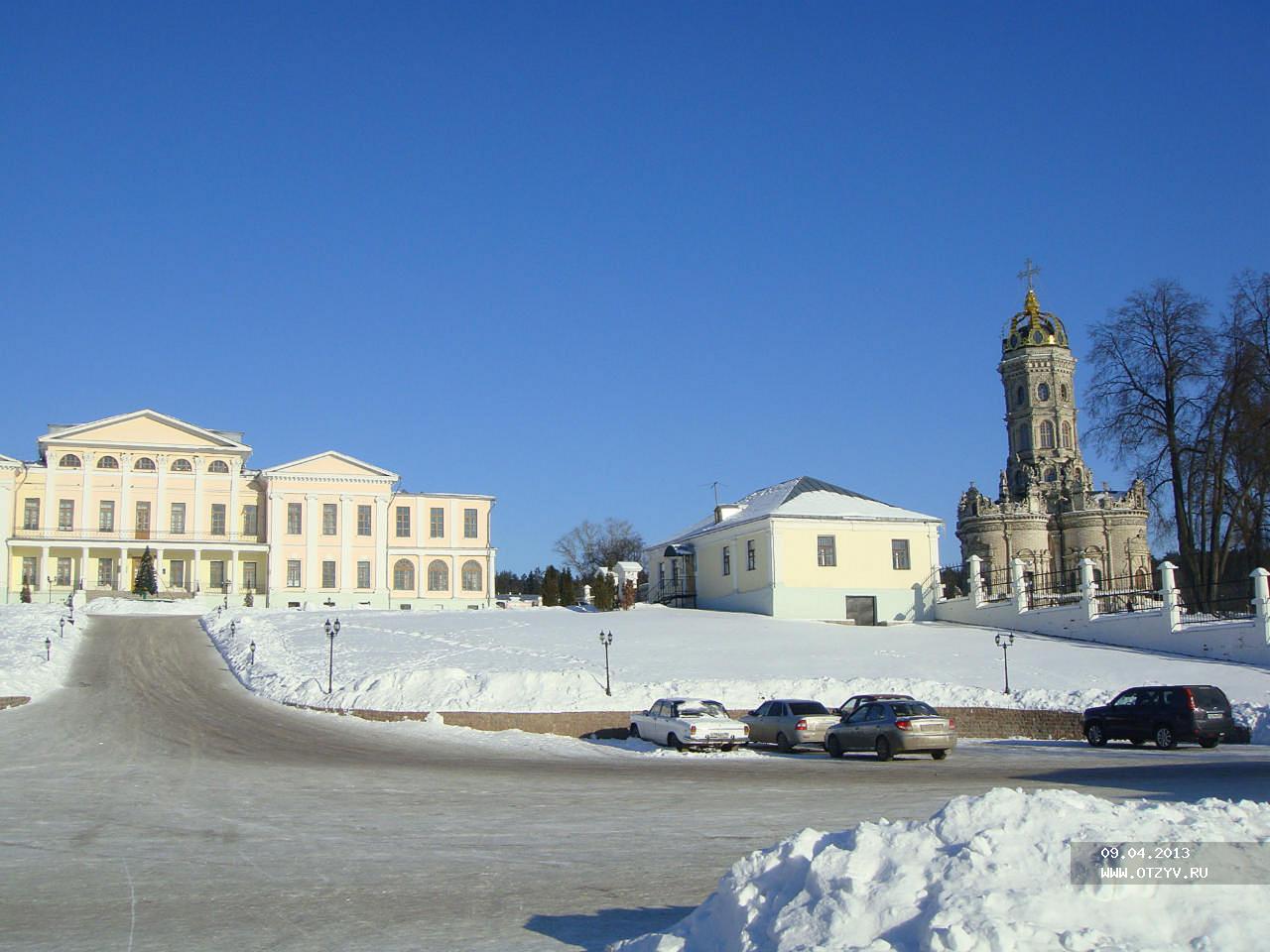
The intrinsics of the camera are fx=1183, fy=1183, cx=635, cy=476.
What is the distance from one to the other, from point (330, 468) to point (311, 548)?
5217 mm

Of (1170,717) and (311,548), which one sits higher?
(311,548)

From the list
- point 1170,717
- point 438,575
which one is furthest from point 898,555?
point 438,575

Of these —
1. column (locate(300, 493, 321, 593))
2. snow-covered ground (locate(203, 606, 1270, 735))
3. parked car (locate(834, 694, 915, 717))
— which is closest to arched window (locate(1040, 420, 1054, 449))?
snow-covered ground (locate(203, 606, 1270, 735))

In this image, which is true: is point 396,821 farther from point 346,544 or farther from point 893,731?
point 346,544

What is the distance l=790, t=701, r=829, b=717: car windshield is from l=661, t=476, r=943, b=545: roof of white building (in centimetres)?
2493

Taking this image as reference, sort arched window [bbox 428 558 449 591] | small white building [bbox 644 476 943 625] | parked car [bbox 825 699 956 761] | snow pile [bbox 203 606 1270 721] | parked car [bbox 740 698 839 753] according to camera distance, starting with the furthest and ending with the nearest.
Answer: arched window [bbox 428 558 449 591] < small white building [bbox 644 476 943 625] < snow pile [bbox 203 606 1270 721] < parked car [bbox 740 698 839 753] < parked car [bbox 825 699 956 761]

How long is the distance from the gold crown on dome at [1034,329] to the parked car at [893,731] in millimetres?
56599

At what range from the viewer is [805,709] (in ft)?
88.3

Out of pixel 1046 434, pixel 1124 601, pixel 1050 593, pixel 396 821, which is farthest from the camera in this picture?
pixel 1046 434

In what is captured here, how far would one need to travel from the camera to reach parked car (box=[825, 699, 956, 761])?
2334cm

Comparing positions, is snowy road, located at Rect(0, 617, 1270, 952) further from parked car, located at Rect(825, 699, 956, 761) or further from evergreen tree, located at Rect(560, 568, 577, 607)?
evergreen tree, located at Rect(560, 568, 577, 607)

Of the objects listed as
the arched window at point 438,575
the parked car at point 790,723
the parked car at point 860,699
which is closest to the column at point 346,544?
the arched window at point 438,575

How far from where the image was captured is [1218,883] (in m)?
6.32

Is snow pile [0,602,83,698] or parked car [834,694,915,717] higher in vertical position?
snow pile [0,602,83,698]
